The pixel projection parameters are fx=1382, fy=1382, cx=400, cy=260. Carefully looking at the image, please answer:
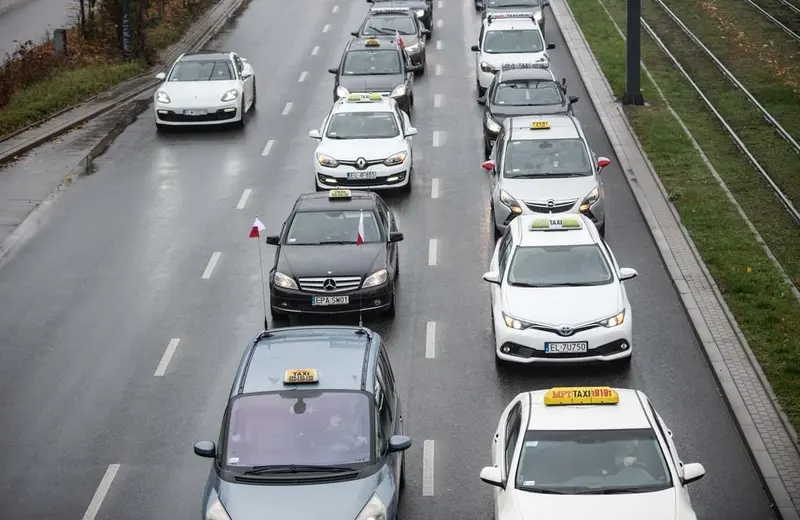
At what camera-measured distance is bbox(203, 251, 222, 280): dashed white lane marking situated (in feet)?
70.2

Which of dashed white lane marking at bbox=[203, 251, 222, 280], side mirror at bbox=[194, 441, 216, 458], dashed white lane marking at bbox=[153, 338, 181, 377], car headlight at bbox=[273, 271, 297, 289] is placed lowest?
dashed white lane marking at bbox=[203, 251, 222, 280]

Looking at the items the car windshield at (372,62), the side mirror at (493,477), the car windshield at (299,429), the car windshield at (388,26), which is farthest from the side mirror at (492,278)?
the car windshield at (388,26)

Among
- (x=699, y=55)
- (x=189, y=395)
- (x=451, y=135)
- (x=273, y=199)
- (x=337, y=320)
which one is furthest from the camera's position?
(x=699, y=55)

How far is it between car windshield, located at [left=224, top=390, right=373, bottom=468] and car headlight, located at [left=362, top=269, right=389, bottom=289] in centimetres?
636

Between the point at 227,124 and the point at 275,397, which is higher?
the point at 275,397

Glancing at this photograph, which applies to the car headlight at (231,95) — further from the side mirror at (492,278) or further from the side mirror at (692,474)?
the side mirror at (692,474)

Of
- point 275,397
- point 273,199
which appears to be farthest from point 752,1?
point 275,397

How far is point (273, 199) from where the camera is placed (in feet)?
84.9

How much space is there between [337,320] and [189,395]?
3043 mm

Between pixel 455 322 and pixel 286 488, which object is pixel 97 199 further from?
pixel 286 488

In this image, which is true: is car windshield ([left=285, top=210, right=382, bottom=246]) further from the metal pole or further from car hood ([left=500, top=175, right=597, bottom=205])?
the metal pole

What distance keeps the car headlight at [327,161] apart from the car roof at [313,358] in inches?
456

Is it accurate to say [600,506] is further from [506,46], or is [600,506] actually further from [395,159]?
[506,46]

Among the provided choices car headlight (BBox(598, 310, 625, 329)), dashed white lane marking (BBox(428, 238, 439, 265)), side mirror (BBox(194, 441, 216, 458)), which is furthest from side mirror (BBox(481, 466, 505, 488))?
dashed white lane marking (BBox(428, 238, 439, 265))
